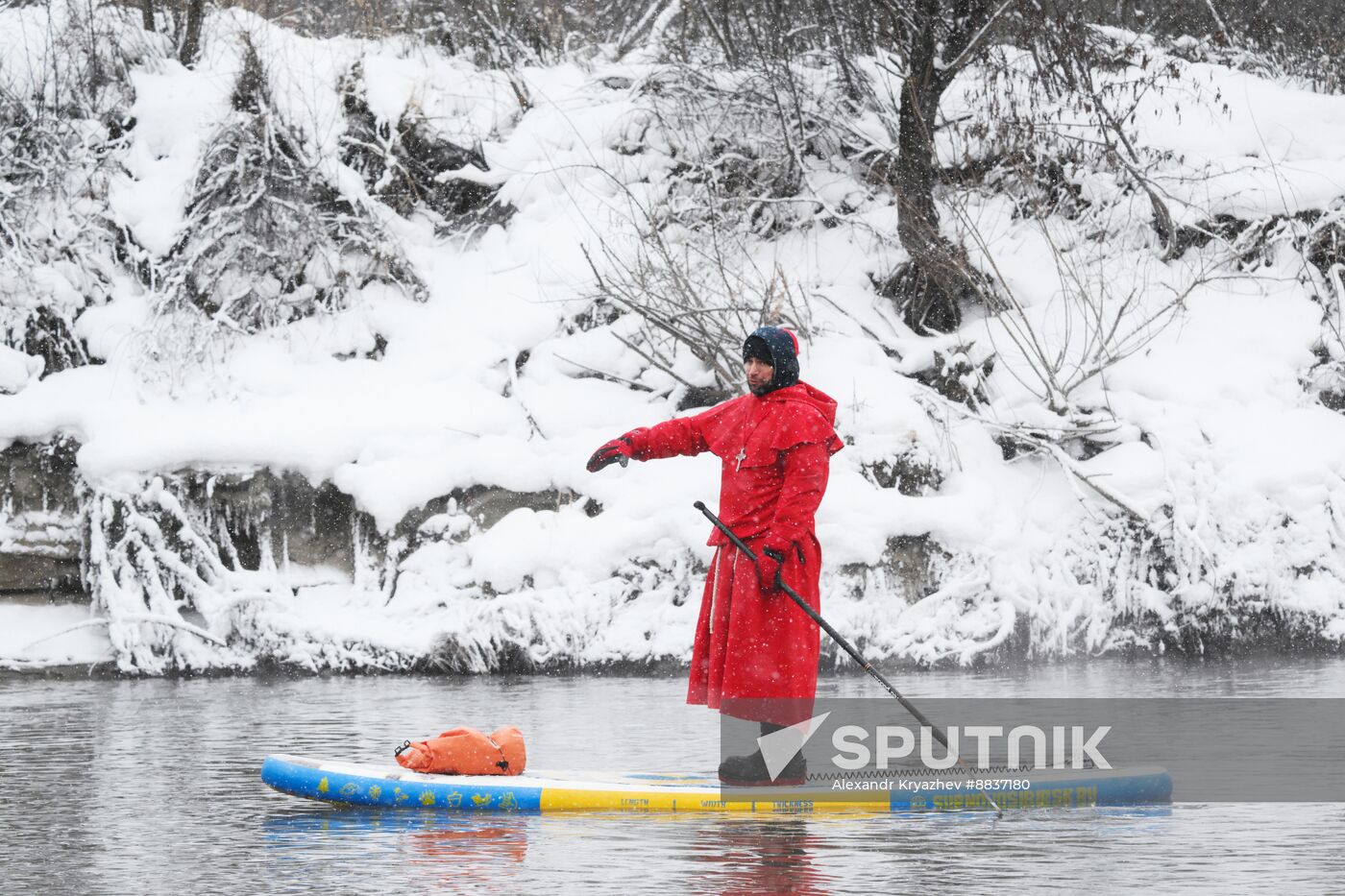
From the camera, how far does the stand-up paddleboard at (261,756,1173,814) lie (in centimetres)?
564

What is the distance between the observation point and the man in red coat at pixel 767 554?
6.11 m

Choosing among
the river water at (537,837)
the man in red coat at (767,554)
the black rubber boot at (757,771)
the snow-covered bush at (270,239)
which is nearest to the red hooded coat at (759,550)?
the man in red coat at (767,554)

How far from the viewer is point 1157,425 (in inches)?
492

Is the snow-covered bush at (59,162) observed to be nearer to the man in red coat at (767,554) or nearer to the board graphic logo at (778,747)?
the man in red coat at (767,554)

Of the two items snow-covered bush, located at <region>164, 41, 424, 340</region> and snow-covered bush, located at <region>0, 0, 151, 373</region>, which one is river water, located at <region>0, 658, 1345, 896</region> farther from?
snow-covered bush, located at <region>164, 41, 424, 340</region>

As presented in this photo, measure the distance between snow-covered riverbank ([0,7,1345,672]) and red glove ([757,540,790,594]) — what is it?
5.37 meters

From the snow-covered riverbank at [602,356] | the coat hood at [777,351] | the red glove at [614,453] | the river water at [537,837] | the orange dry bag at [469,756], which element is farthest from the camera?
the snow-covered riverbank at [602,356]

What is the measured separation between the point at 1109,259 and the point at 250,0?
10218 mm

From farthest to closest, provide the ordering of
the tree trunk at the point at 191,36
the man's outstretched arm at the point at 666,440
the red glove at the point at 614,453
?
the tree trunk at the point at 191,36, the man's outstretched arm at the point at 666,440, the red glove at the point at 614,453

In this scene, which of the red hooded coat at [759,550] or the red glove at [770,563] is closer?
the red glove at [770,563]

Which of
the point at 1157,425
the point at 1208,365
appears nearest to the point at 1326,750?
the point at 1157,425

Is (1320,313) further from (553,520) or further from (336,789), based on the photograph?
(336,789)

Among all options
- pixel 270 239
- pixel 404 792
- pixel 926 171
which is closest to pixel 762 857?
pixel 404 792

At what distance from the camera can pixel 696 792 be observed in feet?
18.6
